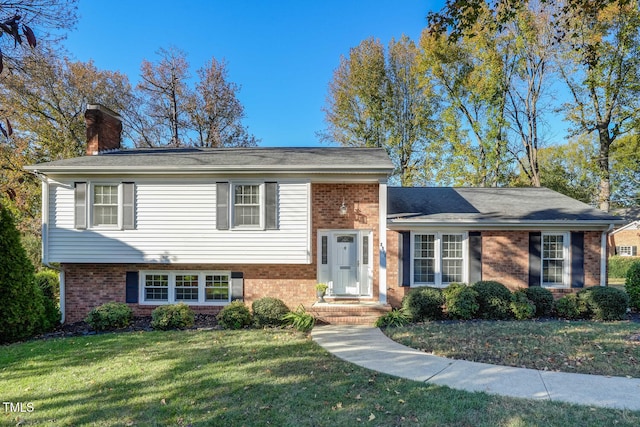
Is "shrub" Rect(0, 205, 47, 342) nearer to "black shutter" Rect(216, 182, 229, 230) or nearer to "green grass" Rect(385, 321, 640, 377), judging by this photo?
"black shutter" Rect(216, 182, 229, 230)

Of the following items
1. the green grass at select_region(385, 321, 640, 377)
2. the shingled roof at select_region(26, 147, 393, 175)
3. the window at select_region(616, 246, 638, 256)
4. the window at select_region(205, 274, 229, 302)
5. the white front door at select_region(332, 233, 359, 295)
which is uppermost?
the shingled roof at select_region(26, 147, 393, 175)

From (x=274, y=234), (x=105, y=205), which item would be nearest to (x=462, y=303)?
(x=274, y=234)

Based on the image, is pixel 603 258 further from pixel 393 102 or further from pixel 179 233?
pixel 393 102

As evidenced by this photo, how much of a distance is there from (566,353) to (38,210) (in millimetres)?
23096

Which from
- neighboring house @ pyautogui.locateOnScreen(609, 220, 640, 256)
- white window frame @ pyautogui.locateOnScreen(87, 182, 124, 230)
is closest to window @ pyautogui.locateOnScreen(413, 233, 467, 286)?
white window frame @ pyautogui.locateOnScreen(87, 182, 124, 230)

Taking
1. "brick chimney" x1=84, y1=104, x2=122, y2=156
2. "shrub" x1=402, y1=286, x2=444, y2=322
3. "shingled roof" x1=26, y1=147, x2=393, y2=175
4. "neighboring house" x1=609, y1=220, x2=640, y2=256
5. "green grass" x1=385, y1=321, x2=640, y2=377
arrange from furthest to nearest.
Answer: "neighboring house" x1=609, y1=220, x2=640, y2=256
"brick chimney" x1=84, y1=104, x2=122, y2=156
"shingled roof" x1=26, y1=147, x2=393, y2=175
"shrub" x1=402, y1=286, x2=444, y2=322
"green grass" x1=385, y1=321, x2=640, y2=377

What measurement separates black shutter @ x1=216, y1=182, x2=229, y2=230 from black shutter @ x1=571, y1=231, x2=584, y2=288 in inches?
412

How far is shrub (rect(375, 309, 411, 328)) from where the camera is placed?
8562 millimetres

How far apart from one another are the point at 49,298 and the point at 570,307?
14.7 meters

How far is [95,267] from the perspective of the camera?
33.0 ft

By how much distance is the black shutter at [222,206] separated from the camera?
31.3 feet

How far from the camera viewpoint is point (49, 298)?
954 cm

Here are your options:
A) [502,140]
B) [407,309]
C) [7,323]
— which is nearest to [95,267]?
[7,323]

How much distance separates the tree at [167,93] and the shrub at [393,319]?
1829 cm
